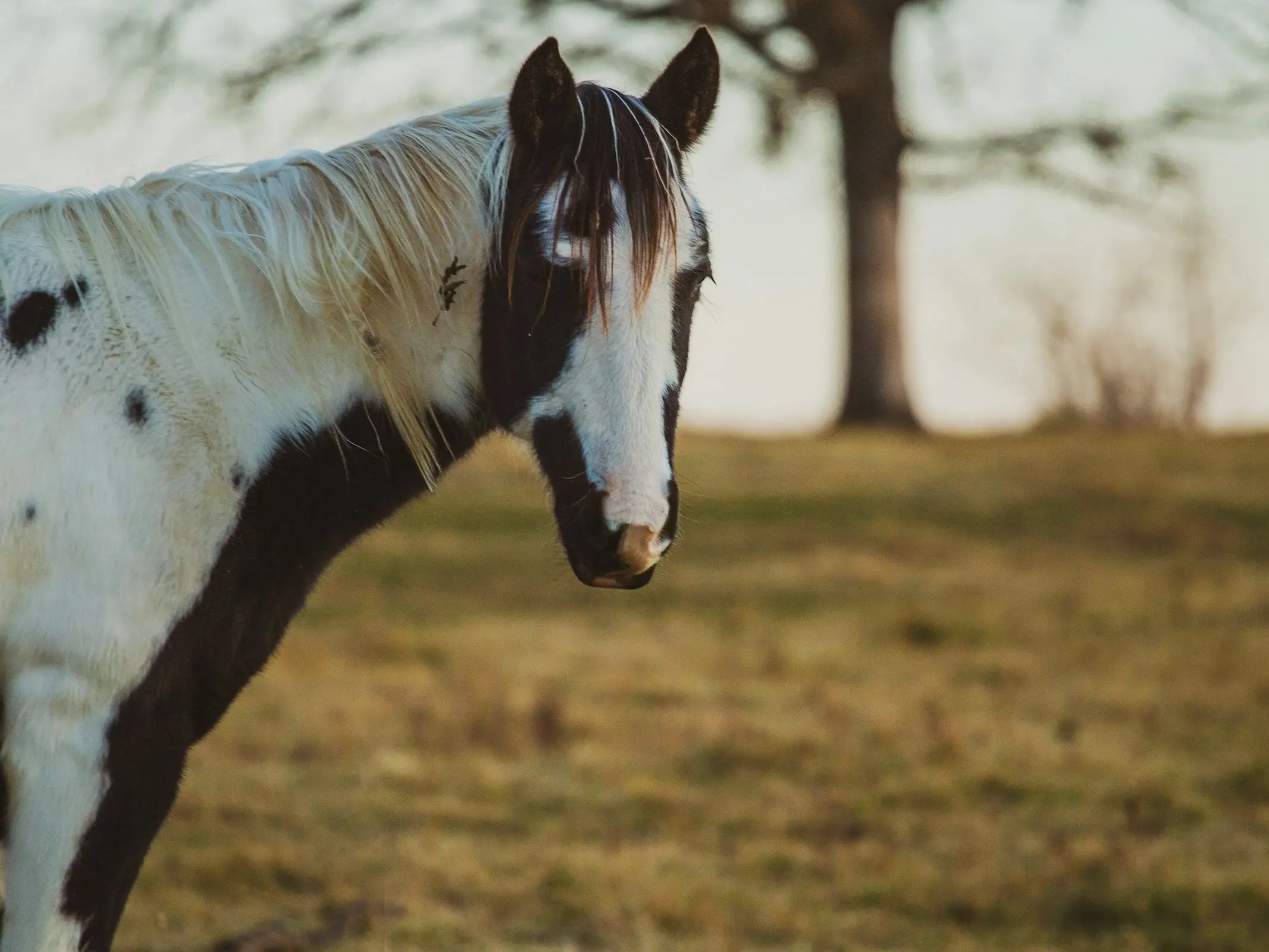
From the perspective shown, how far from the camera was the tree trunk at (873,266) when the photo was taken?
59.2 feet

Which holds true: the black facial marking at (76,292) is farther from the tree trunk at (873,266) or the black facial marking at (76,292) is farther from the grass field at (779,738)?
the tree trunk at (873,266)

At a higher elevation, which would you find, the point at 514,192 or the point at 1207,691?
the point at 514,192

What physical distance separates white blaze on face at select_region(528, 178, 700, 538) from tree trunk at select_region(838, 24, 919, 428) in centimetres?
1568

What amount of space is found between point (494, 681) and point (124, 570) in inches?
249

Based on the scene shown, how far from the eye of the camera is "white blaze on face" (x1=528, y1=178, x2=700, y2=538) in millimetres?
2691

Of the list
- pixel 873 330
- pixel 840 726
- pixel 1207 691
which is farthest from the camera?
pixel 873 330

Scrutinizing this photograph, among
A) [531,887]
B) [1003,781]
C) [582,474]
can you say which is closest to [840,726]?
[1003,781]

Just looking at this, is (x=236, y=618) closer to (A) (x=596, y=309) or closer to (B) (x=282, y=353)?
(B) (x=282, y=353)

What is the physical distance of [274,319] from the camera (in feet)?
9.93

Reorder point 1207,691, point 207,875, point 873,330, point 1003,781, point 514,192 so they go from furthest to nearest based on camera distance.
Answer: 1. point 873,330
2. point 1207,691
3. point 1003,781
4. point 207,875
5. point 514,192

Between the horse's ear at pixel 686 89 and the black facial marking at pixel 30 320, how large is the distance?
Answer: 50.3 inches

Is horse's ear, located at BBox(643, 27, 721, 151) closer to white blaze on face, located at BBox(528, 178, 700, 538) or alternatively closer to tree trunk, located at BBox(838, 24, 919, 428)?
white blaze on face, located at BBox(528, 178, 700, 538)

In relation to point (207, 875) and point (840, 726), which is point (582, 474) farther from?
point (840, 726)

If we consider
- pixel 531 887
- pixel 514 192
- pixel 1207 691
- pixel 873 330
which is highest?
pixel 514 192
